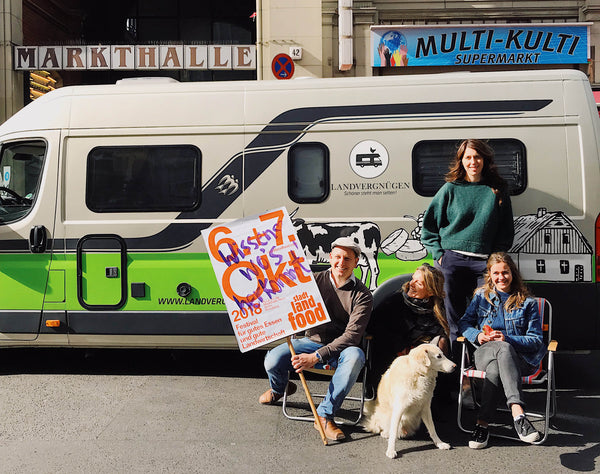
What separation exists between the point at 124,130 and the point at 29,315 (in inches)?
74.8

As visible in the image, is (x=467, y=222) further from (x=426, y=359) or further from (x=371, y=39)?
(x=371, y=39)

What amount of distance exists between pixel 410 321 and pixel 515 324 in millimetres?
776

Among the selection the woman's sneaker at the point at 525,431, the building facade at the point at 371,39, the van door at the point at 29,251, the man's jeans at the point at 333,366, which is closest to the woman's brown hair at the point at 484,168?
the man's jeans at the point at 333,366

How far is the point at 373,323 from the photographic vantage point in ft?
17.8

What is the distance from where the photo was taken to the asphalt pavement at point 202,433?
14.2 ft

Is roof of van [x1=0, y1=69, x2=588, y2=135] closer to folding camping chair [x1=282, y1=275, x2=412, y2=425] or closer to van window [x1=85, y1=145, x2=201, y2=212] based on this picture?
van window [x1=85, y1=145, x2=201, y2=212]

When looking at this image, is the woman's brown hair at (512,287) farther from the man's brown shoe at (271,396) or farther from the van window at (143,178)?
the van window at (143,178)

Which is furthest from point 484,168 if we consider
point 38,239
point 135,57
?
point 135,57

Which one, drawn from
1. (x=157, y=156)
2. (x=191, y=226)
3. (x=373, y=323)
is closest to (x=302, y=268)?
(x=373, y=323)

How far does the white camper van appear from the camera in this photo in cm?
584

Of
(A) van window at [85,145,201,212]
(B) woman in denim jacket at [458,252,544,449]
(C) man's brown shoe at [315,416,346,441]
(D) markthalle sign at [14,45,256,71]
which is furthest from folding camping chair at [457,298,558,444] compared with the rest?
(D) markthalle sign at [14,45,256,71]

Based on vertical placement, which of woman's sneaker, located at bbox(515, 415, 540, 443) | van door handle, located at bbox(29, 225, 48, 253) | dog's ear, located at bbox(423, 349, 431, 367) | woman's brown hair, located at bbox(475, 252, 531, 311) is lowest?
woman's sneaker, located at bbox(515, 415, 540, 443)

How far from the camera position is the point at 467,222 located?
565 cm

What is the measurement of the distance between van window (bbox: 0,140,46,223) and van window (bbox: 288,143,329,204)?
2.33 meters
